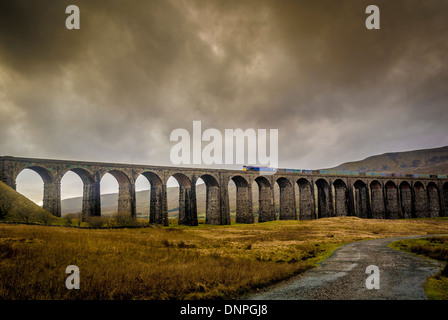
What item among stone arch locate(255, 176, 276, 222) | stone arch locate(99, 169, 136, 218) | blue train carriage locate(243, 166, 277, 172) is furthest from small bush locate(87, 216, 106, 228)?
stone arch locate(255, 176, 276, 222)

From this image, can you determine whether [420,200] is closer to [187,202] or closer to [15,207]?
[187,202]

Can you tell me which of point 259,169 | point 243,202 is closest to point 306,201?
point 259,169

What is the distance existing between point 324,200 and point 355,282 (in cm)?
5890

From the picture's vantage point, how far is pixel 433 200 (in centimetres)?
7931

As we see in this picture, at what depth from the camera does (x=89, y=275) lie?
925cm

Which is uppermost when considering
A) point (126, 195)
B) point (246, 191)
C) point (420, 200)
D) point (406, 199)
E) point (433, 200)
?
point (126, 195)

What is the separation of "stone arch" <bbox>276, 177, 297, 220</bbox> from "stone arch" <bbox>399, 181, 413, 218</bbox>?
3927cm

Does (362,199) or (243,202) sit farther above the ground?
(243,202)

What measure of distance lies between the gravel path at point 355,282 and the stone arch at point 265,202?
4236 centimetres

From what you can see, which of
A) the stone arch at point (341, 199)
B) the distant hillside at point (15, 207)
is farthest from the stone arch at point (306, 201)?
the distant hillside at point (15, 207)
